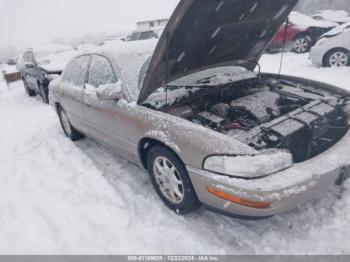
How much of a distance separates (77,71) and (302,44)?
9145 mm

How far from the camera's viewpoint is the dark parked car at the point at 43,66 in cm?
780

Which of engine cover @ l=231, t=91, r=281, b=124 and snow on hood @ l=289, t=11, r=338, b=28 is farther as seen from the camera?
snow on hood @ l=289, t=11, r=338, b=28

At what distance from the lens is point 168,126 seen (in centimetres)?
249

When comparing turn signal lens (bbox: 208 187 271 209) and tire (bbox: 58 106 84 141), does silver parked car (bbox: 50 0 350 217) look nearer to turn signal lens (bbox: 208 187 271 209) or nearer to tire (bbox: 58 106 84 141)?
turn signal lens (bbox: 208 187 271 209)

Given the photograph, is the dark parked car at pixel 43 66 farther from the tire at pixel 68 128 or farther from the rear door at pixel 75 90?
the rear door at pixel 75 90

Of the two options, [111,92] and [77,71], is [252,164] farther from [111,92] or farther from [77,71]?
[77,71]

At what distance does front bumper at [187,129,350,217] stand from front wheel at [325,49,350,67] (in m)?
5.90

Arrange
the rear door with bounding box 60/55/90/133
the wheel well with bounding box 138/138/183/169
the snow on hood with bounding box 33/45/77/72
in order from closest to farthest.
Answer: the wheel well with bounding box 138/138/183/169 < the rear door with bounding box 60/55/90/133 < the snow on hood with bounding box 33/45/77/72

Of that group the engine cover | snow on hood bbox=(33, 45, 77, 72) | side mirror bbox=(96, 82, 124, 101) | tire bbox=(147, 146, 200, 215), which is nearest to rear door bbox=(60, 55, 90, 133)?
side mirror bbox=(96, 82, 124, 101)

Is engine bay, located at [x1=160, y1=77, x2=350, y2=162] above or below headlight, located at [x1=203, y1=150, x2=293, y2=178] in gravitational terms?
above

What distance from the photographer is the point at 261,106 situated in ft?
9.68

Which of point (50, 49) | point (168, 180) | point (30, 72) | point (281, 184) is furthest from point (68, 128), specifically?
point (50, 49)

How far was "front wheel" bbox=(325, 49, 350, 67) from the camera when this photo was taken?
7.12m

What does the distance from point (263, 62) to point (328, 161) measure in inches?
342
